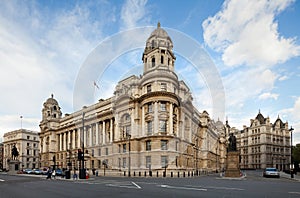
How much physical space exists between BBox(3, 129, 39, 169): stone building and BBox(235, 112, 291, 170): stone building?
4198 inches

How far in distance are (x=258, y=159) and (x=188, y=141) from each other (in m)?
71.6

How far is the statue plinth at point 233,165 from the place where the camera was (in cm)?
4834

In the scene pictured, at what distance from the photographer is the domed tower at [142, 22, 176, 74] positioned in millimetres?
75494

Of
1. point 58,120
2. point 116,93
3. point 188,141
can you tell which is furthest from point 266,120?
point 58,120

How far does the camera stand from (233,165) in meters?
48.9

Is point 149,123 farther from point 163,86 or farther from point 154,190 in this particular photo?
point 154,190

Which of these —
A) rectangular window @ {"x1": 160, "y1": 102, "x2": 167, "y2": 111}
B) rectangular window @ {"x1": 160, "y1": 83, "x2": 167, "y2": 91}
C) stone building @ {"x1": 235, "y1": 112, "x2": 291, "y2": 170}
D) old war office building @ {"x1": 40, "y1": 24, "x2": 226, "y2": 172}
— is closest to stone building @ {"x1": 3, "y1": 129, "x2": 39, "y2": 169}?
old war office building @ {"x1": 40, "y1": 24, "x2": 226, "y2": 172}

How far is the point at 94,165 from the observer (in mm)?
88562

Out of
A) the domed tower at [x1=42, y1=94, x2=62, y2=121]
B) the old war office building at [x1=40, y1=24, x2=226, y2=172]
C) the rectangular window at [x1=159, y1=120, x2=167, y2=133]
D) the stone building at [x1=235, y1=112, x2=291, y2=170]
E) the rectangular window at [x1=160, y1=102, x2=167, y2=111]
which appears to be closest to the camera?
the old war office building at [x1=40, y1=24, x2=226, y2=172]

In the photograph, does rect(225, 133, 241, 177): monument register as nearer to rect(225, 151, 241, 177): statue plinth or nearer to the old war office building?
rect(225, 151, 241, 177): statue plinth

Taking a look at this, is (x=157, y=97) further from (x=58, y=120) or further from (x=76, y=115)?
(x=58, y=120)

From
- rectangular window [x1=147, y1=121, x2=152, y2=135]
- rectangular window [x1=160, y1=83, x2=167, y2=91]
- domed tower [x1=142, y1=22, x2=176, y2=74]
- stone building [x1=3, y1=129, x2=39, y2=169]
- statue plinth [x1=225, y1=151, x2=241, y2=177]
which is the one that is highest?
domed tower [x1=142, y1=22, x2=176, y2=74]

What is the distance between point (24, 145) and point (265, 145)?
116 m

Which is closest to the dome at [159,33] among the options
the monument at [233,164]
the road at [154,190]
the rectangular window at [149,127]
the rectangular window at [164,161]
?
the rectangular window at [149,127]
